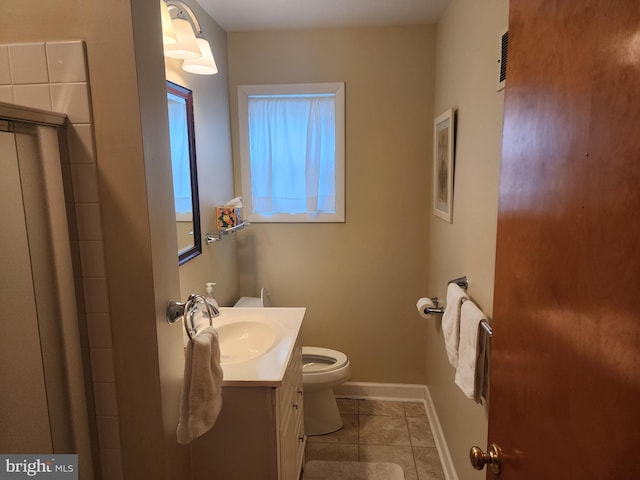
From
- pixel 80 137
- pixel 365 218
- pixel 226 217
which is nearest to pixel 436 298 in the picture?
pixel 365 218

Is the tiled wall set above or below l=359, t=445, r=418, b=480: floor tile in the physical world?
above

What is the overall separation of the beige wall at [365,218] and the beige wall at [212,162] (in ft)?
0.39

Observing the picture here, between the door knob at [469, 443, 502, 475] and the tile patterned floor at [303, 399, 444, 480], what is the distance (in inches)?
57.1

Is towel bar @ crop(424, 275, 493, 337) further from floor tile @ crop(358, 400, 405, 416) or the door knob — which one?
floor tile @ crop(358, 400, 405, 416)

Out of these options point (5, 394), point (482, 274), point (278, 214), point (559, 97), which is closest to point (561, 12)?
point (559, 97)

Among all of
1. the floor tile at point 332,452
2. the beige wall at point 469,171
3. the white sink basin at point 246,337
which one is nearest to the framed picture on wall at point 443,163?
the beige wall at point 469,171

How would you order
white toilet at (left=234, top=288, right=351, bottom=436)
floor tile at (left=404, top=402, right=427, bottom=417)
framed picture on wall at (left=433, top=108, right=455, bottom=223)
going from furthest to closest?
floor tile at (left=404, top=402, right=427, bottom=417) → white toilet at (left=234, top=288, right=351, bottom=436) → framed picture on wall at (left=433, top=108, right=455, bottom=223)

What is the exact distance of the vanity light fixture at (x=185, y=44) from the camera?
1.55m

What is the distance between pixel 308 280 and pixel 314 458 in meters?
1.09

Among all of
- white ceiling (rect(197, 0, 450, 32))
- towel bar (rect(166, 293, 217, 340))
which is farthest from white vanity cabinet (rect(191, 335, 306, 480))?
white ceiling (rect(197, 0, 450, 32))

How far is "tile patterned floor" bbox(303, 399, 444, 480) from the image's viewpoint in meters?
2.24

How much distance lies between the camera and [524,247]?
738mm

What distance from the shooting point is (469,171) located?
1.75m

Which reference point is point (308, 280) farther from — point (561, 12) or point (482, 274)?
point (561, 12)
